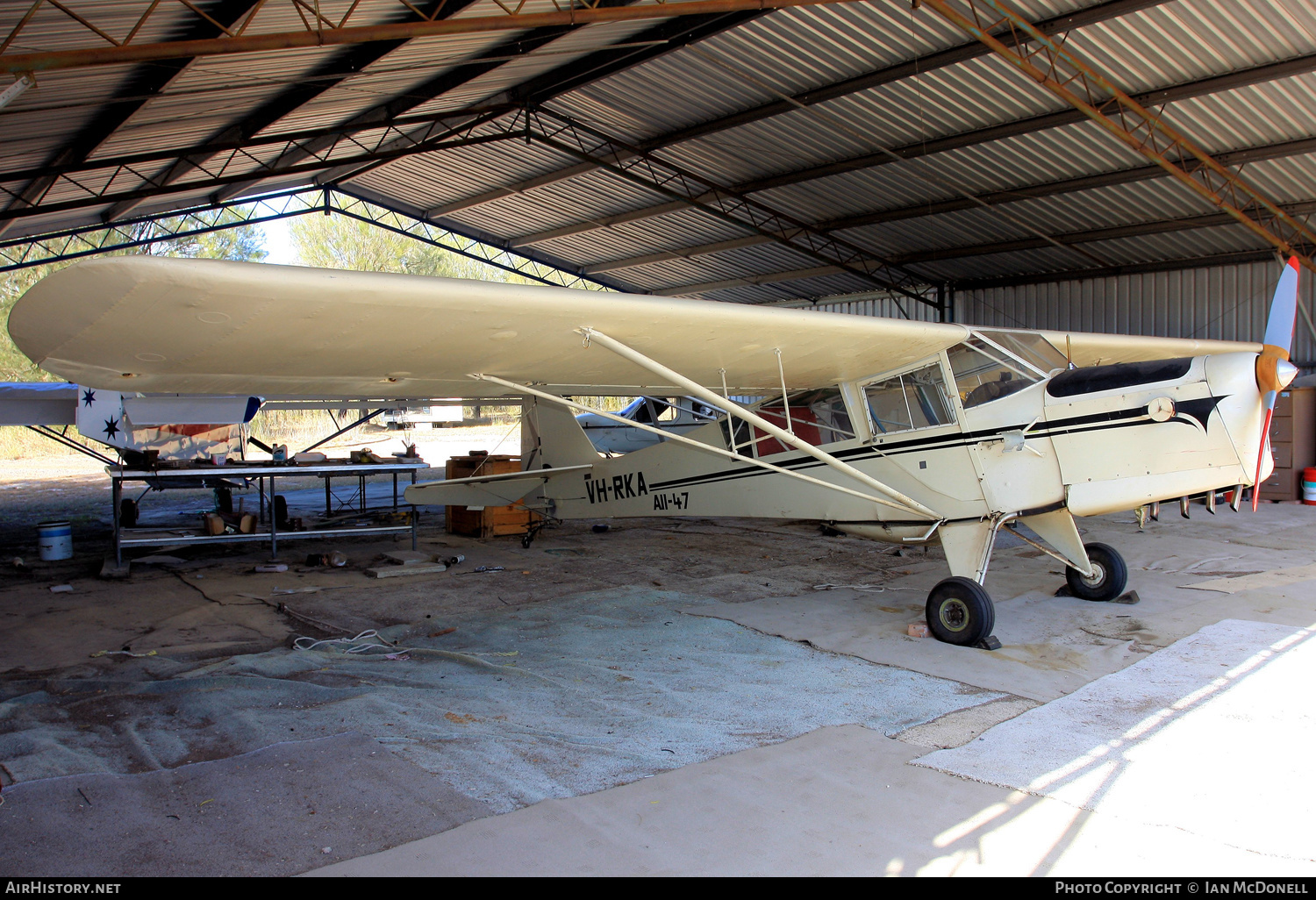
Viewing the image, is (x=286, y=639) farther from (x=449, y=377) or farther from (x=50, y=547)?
(x=50, y=547)

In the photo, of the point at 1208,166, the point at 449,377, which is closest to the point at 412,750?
the point at 449,377

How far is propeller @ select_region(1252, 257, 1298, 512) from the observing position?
4.82 m

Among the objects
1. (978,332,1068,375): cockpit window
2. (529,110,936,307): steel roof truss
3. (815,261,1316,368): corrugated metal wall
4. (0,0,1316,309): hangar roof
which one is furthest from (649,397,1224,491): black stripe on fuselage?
(815,261,1316,368): corrugated metal wall

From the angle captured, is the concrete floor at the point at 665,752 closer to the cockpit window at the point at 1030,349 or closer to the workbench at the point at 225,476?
the workbench at the point at 225,476

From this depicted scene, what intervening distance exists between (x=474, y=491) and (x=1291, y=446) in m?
14.8

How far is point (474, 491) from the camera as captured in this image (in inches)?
419

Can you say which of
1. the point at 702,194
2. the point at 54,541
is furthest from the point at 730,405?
the point at 702,194

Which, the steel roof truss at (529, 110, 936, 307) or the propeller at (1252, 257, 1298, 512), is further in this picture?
the steel roof truss at (529, 110, 936, 307)

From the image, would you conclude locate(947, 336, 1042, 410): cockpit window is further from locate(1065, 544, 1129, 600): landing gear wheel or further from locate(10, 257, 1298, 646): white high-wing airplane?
locate(1065, 544, 1129, 600): landing gear wheel

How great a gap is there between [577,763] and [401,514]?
32.1 ft

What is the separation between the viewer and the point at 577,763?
3455 millimetres

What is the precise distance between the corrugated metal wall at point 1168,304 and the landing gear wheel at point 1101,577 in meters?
12.2

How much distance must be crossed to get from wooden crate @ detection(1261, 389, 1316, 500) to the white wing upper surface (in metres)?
12.6

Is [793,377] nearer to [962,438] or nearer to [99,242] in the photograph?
[962,438]
